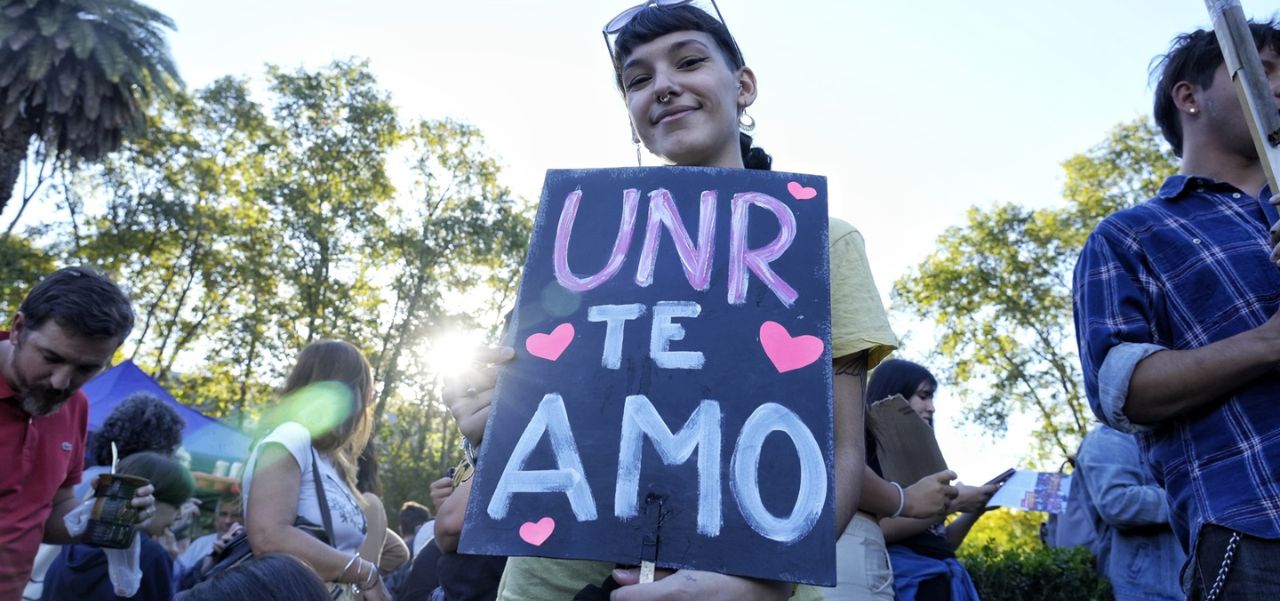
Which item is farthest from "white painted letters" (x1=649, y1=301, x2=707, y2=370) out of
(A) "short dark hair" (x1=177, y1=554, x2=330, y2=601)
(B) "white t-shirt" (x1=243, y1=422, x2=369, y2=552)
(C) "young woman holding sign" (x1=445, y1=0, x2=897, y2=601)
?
(B) "white t-shirt" (x1=243, y1=422, x2=369, y2=552)

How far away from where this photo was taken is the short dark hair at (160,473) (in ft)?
14.4

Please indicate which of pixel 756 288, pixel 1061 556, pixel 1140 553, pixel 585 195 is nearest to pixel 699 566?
pixel 756 288

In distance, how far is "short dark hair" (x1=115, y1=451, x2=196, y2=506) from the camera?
14.4ft

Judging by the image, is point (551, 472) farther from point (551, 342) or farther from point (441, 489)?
point (441, 489)

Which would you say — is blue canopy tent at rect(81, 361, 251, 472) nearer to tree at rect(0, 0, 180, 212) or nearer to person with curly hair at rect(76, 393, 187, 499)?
person with curly hair at rect(76, 393, 187, 499)

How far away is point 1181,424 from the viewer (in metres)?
2.09

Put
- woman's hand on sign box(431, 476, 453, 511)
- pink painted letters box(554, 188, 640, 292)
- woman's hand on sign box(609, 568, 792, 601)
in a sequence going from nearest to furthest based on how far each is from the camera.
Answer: woman's hand on sign box(609, 568, 792, 601) → pink painted letters box(554, 188, 640, 292) → woman's hand on sign box(431, 476, 453, 511)

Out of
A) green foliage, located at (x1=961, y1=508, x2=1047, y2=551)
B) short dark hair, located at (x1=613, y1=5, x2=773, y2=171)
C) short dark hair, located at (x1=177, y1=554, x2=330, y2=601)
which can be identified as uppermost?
green foliage, located at (x1=961, y1=508, x2=1047, y2=551)

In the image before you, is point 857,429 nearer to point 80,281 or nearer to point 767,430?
point 767,430

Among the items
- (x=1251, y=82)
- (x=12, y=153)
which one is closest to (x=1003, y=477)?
(x=1251, y=82)

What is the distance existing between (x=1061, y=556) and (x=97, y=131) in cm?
1862

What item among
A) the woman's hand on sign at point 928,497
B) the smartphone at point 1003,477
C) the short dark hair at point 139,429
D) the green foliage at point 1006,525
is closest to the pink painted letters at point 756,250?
the woman's hand on sign at point 928,497

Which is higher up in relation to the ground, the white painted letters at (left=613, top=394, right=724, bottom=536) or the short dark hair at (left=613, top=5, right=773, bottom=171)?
the short dark hair at (left=613, top=5, right=773, bottom=171)

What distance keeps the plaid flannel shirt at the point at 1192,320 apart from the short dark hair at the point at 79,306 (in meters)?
3.25
